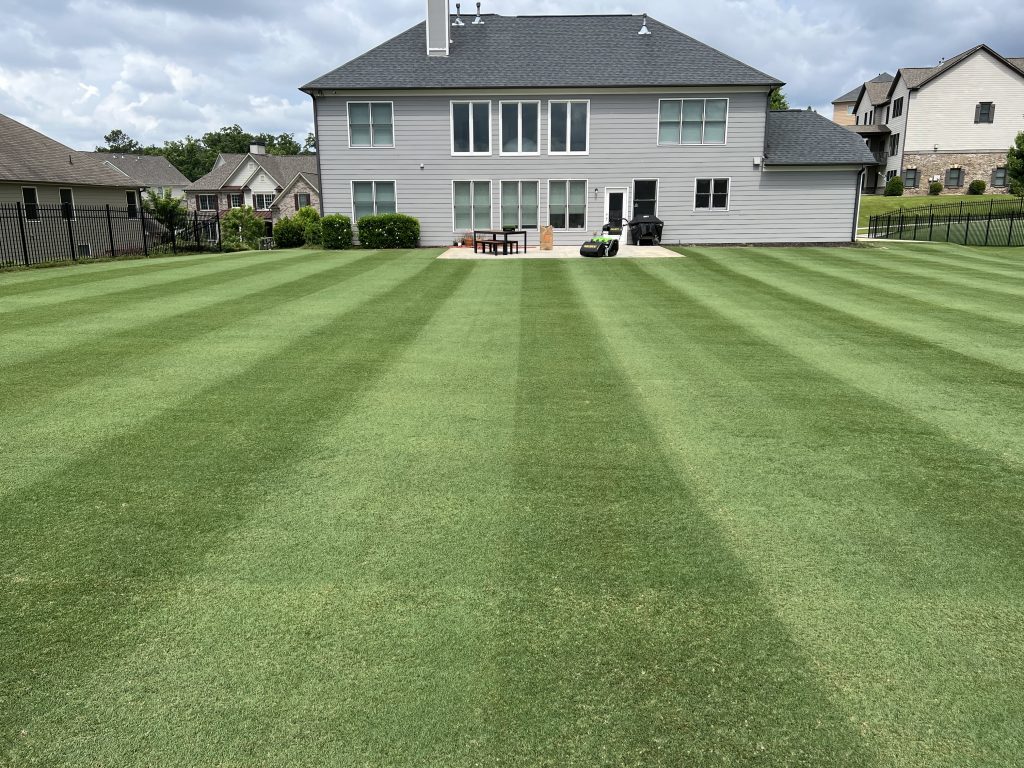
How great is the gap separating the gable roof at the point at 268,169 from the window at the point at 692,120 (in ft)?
153

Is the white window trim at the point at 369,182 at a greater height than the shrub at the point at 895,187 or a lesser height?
lesser

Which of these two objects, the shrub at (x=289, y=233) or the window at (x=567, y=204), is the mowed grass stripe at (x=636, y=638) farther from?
the shrub at (x=289, y=233)

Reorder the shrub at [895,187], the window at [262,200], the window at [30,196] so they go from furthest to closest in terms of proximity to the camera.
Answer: the window at [262,200], the shrub at [895,187], the window at [30,196]

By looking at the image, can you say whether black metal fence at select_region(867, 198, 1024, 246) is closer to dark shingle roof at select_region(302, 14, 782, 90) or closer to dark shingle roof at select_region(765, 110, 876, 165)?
dark shingle roof at select_region(765, 110, 876, 165)

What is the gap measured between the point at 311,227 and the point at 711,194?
15.5 m

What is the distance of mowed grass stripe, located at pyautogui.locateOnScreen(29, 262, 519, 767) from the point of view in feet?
8.75

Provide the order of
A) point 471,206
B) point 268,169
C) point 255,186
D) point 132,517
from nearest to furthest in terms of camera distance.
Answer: point 132,517, point 471,206, point 268,169, point 255,186

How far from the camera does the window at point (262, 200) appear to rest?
64.9 metres

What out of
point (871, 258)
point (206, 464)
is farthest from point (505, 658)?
point (871, 258)

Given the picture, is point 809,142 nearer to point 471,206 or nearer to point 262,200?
point 471,206

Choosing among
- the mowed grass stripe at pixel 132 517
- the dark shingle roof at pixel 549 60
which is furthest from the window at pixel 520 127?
the mowed grass stripe at pixel 132 517

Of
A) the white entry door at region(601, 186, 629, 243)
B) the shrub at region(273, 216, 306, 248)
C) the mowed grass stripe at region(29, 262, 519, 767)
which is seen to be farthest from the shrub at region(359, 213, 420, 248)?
the mowed grass stripe at region(29, 262, 519, 767)

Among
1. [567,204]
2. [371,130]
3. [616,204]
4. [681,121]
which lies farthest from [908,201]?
[371,130]

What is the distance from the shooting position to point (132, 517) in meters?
4.37
